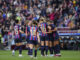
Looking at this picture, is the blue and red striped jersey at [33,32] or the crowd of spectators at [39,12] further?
the crowd of spectators at [39,12]

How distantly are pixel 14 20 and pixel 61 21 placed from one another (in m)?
5.15

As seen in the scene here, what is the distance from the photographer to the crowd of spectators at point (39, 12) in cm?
3098

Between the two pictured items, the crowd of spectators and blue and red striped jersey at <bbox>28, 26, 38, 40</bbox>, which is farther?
the crowd of spectators

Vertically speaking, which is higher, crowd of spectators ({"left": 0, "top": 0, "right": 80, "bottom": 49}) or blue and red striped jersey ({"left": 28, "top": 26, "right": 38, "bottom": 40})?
crowd of spectators ({"left": 0, "top": 0, "right": 80, "bottom": 49})

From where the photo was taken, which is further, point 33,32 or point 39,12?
point 39,12

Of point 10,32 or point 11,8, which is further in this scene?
point 11,8

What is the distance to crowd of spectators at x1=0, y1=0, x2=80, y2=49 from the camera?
30984mm

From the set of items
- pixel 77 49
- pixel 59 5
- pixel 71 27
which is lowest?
pixel 77 49

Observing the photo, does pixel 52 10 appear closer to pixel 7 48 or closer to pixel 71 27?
pixel 71 27

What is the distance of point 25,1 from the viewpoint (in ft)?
119

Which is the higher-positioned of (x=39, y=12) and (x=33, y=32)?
(x=39, y=12)

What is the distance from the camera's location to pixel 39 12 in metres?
33.0

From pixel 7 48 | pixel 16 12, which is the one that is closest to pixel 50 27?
pixel 7 48

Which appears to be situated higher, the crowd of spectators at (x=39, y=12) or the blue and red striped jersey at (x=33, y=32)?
the crowd of spectators at (x=39, y=12)
